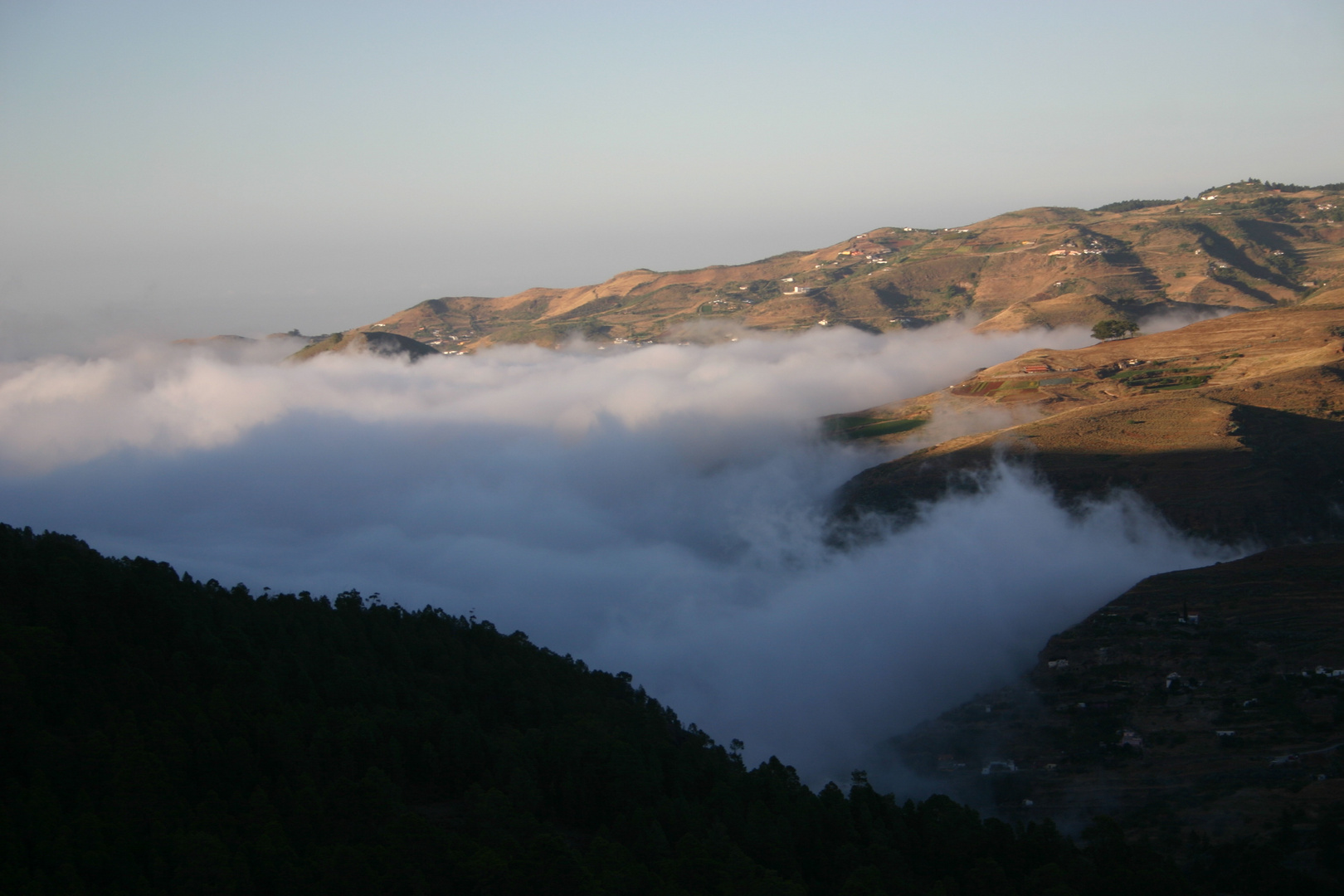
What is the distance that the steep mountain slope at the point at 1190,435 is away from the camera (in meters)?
127

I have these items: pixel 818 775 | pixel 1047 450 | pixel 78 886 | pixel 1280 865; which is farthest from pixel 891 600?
pixel 78 886

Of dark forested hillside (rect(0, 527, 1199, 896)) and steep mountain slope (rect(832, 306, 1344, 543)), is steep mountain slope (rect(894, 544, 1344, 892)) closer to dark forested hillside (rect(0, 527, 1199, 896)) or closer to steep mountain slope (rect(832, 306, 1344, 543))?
dark forested hillside (rect(0, 527, 1199, 896))

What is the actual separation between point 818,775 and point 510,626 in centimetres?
8159

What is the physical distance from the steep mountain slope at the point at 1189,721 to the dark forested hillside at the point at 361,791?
34.1 ft

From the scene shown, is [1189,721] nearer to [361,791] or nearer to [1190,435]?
[361,791]

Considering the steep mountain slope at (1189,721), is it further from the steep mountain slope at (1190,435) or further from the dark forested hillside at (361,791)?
the steep mountain slope at (1190,435)

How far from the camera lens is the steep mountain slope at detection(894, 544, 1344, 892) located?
62.9 m

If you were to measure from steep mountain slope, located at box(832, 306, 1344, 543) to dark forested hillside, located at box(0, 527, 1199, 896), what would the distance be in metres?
81.5

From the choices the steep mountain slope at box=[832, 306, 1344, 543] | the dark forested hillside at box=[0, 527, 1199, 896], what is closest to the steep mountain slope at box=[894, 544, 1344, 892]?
the dark forested hillside at box=[0, 527, 1199, 896]

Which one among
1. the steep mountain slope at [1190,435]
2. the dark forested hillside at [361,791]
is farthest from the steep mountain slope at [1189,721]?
the steep mountain slope at [1190,435]

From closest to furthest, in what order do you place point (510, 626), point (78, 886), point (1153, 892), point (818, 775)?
point (78, 886) < point (1153, 892) < point (818, 775) < point (510, 626)

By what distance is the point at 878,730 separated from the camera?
100m

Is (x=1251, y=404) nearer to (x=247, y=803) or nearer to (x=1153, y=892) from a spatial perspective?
(x=1153, y=892)

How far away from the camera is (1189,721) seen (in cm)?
7706
